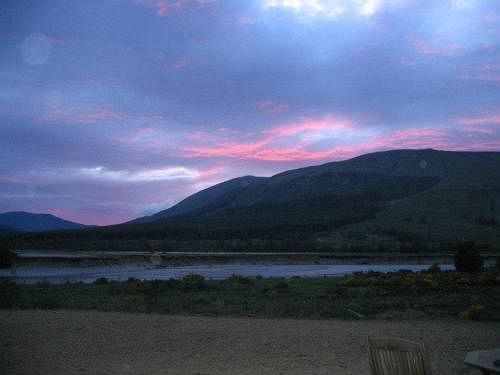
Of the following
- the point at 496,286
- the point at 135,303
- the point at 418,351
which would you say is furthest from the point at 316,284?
the point at 418,351

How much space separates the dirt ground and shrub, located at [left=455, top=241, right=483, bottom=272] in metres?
23.3

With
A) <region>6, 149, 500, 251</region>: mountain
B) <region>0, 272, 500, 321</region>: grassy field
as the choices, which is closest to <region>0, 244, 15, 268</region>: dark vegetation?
<region>0, 272, 500, 321</region>: grassy field

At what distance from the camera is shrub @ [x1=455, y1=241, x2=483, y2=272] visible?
36.9 meters

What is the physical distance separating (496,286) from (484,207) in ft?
279

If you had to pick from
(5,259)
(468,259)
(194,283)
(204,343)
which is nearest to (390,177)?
(468,259)

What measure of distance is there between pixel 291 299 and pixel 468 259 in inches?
841

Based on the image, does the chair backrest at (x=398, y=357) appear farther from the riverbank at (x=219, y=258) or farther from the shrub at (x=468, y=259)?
the riverbank at (x=219, y=258)

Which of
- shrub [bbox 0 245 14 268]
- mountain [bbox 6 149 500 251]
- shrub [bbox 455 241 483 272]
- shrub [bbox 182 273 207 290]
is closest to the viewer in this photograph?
shrub [bbox 182 273 207 290]

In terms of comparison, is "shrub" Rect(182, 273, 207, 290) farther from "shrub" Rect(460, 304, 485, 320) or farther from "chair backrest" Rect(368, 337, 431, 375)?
"chair backrest" Rect(368, 337, 431, 375)

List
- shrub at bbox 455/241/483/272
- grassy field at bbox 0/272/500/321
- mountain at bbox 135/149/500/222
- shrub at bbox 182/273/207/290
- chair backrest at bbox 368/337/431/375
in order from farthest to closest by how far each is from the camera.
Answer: mountain at bbox 135/149/500/222 < shrub at bbox 455/241/483/272 < shrub at bbox 182/273/207/290 < grassy field at bbox 0/272/500/321 < chair backrest at bbox 368/337/431/375

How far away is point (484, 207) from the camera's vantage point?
103 meters

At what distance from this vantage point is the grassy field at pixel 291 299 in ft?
56.7

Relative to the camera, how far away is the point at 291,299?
68.0 feet

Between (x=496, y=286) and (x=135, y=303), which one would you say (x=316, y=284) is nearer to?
(x=496, y=286)
